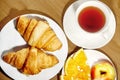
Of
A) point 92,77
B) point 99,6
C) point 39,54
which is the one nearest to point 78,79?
point 92,77

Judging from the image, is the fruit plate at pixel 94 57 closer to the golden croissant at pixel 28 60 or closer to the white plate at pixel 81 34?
the white plate at pixel 81 34

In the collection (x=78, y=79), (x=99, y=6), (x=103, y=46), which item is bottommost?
(x=78, y=79)

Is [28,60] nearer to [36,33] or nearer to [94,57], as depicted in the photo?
[36,33]

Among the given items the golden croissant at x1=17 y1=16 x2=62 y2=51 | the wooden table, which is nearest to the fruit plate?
the wooden table

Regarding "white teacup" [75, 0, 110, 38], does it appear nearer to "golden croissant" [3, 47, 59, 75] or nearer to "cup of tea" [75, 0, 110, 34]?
"cup of tea" [75, 0, 110, 34]

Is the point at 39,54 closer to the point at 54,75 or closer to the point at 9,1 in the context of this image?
the point at 54,75

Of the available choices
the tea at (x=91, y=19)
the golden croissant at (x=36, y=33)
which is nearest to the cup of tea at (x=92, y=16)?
the tea at (x=91, y=19)
